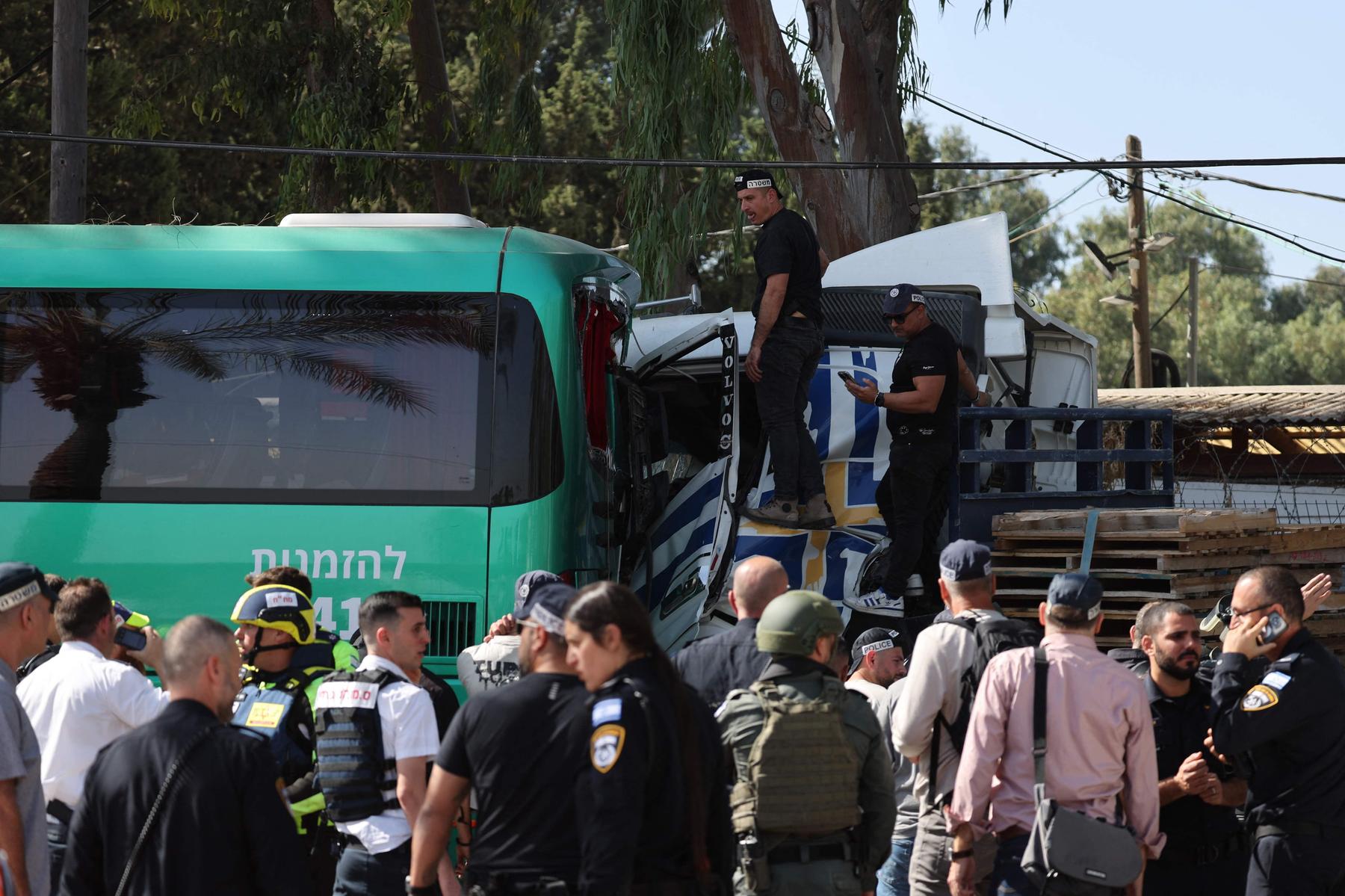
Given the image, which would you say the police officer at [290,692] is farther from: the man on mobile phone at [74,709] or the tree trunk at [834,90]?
the tree trunk at [834,90]

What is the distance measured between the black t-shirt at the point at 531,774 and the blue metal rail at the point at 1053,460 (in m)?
4.97

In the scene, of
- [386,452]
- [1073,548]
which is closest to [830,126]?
[1073,548]

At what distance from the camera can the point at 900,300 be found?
340 inches

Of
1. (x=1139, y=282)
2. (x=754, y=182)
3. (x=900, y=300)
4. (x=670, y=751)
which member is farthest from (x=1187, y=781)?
(x=1139, y=282)

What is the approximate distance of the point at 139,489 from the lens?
25.4ft

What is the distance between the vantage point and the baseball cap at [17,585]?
4.84 m

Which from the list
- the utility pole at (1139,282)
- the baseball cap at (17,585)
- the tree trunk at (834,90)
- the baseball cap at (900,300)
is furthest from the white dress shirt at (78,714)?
the utility pole at (1139,282)

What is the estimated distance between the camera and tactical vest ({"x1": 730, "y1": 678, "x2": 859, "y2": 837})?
479 centimetres

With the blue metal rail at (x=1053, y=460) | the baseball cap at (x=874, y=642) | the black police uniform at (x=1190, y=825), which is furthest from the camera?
the blue metal rail at (x=1053, y=460)

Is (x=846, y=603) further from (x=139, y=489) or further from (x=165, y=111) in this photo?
(x=165, y=111)

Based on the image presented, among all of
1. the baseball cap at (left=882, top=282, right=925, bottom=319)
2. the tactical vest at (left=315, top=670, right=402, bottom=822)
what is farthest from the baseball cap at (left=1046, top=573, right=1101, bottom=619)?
the baseball cap at (left=882, top=282, right=925, bottom=319)

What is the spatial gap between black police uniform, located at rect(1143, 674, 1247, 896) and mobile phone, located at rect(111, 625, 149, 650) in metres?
4.02

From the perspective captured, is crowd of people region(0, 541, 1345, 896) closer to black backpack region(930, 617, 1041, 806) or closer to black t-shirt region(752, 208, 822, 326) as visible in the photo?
black backpack region(930, 617, 1041, 806)

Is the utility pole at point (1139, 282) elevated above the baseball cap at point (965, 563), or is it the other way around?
the utility pole at point (1139, 282)
